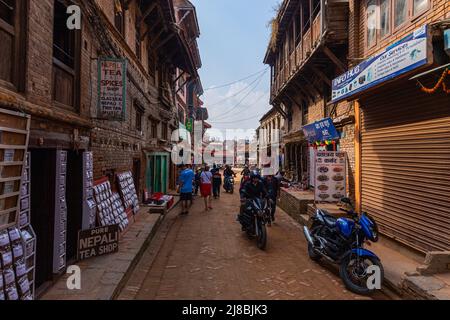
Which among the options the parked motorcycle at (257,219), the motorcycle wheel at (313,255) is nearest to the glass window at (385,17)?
the parked motorcycle at (257,219)

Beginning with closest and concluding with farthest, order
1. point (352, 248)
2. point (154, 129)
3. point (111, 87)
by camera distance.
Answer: point (352, 248)
point (111, 87)
point (154, 129)

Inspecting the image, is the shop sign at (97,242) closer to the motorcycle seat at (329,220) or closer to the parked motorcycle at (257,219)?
the parked motorcycle at (257,219)

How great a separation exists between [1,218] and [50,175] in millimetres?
1790

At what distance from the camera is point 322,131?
1148 cm

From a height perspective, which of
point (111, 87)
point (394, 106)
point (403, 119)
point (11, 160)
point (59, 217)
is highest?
point (111, 87)

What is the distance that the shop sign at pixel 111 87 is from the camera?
7242 millimetres

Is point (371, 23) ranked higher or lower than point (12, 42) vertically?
higher

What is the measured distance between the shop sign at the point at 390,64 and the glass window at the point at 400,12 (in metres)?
1.23

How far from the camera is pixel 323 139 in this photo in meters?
11.5

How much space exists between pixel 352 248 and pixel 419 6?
5015mm

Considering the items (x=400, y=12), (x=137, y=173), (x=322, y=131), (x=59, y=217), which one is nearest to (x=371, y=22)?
(x=400, y=12)

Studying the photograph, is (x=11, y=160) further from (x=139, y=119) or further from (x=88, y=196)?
(x=139, y=119)

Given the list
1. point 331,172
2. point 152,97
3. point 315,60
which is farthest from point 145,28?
point 331,172
